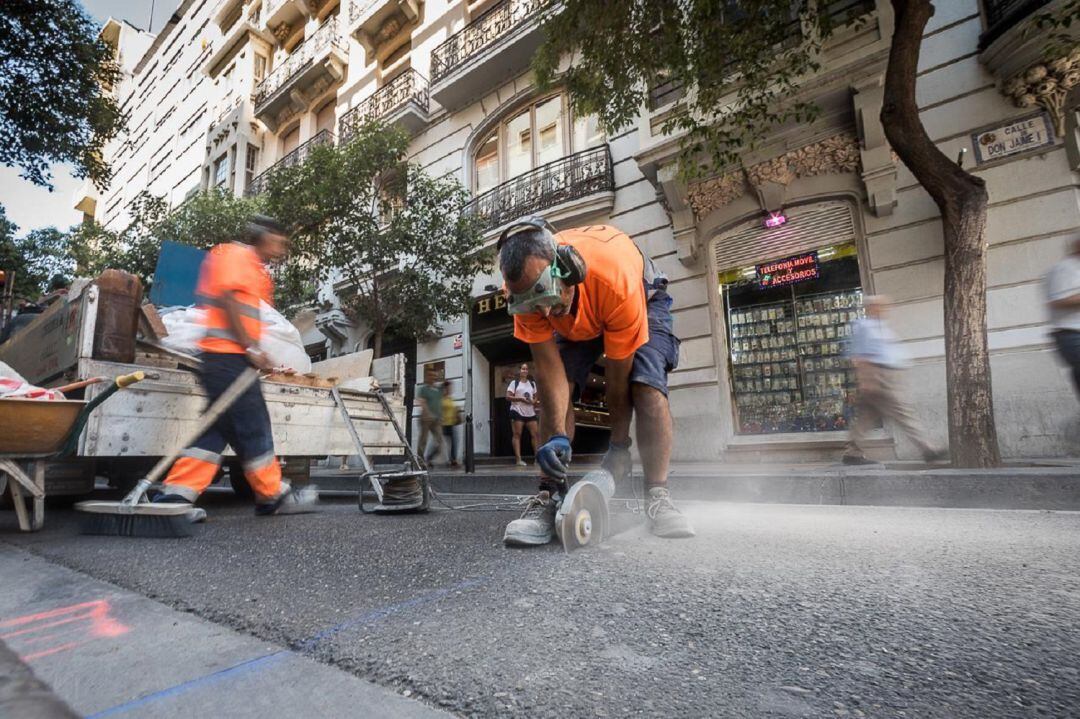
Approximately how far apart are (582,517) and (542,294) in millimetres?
834

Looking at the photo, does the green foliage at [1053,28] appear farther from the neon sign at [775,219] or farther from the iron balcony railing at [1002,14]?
the neon sign at [775,219]

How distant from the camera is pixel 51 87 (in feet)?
31.5

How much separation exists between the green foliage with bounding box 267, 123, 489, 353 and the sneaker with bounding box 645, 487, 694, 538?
8414 mm

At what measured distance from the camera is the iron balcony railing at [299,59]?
16406 millimetres

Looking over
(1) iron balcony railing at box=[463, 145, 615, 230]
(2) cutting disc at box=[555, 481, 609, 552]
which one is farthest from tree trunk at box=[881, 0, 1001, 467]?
(1) iron balcony railing at box=[463, 145, 615, 230]

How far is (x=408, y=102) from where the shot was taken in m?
12.8

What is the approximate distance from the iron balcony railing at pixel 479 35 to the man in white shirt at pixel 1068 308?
381 inches

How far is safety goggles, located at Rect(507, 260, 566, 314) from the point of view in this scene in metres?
1.89

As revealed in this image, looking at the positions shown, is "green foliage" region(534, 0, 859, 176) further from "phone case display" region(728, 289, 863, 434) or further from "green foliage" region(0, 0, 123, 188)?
"green foliage" region(0, 0, 123, 188)

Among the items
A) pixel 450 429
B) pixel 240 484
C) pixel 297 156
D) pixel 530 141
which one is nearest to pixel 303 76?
pixel 297 156

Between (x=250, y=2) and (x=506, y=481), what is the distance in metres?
25.8

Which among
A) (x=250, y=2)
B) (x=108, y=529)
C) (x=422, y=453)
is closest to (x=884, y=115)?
(x=108, y=529)

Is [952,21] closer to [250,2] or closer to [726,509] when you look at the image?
[726,509]

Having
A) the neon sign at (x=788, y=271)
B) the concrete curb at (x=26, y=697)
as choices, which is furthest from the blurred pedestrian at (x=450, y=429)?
the concrete curb at (x=26, y=697)
